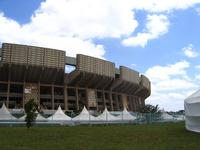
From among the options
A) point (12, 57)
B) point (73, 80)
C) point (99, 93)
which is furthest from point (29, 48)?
point (99, 93)

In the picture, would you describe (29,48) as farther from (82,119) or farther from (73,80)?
(82,119)

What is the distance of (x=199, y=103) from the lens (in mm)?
18469

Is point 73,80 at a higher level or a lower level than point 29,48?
lower

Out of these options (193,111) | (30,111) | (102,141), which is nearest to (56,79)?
(30,111)

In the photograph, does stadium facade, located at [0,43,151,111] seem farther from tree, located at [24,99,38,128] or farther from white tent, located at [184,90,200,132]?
white tent, located at [184,90,200,132]

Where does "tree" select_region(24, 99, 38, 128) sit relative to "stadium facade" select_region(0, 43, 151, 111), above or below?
below

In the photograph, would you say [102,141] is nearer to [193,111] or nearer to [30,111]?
[193,111]

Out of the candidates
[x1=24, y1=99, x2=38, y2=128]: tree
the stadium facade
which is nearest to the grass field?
[x1=24, y1=99, x2=38, y2=128]: tree

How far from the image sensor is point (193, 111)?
1931cm

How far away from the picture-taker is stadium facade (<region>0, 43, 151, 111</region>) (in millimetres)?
85188

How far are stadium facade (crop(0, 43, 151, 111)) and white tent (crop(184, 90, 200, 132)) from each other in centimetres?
6777

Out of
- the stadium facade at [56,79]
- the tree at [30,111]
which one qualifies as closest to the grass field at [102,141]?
the tree at [30,111]

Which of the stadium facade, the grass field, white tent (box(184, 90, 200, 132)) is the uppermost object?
the stadium facade

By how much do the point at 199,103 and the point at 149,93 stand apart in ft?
396
